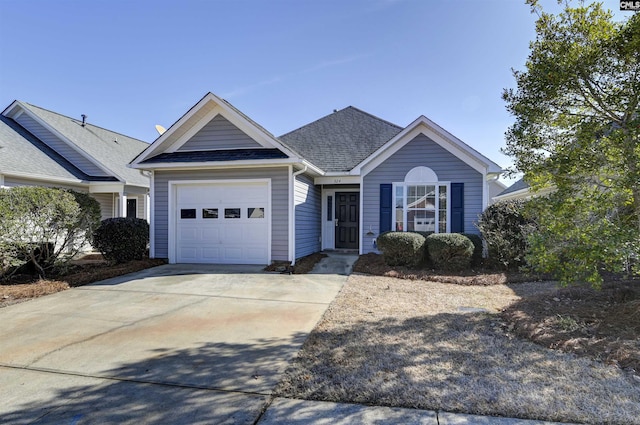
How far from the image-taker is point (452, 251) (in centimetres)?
871

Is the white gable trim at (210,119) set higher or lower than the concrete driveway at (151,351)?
higher

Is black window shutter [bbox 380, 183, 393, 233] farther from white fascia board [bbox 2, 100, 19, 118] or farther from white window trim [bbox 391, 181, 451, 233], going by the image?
white fascia board [bbox 2, 100, 19, 118]

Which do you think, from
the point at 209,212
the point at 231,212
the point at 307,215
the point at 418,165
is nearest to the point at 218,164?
the point at 231,212

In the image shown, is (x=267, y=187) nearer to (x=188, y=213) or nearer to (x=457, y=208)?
(x=188, y=213)

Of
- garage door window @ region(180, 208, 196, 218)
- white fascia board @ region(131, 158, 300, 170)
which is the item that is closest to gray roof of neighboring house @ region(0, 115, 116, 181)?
white fascia board @ region(131, 158, 300, 170)

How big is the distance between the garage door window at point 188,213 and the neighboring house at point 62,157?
3547 millimetres

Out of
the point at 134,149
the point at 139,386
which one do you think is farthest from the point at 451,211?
the point at 134,149

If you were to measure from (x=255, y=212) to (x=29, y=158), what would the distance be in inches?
358

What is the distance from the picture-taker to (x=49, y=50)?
12.3 metres

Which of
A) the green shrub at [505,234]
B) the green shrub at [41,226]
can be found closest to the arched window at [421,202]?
the green shrub at [505,234]

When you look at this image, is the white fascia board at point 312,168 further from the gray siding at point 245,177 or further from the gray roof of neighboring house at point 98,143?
the gray roof of neighboring house at point 98,143

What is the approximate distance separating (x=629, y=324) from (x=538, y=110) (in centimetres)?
300

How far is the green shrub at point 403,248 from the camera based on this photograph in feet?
29.7

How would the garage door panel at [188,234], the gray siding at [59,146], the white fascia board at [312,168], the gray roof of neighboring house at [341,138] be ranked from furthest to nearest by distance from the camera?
1. the gray siding at [59,146]
2. the gray roof of neighboring house at [341,138]
3. the garage door panel at [188,234]
4. the white fascia board at [312,168]
